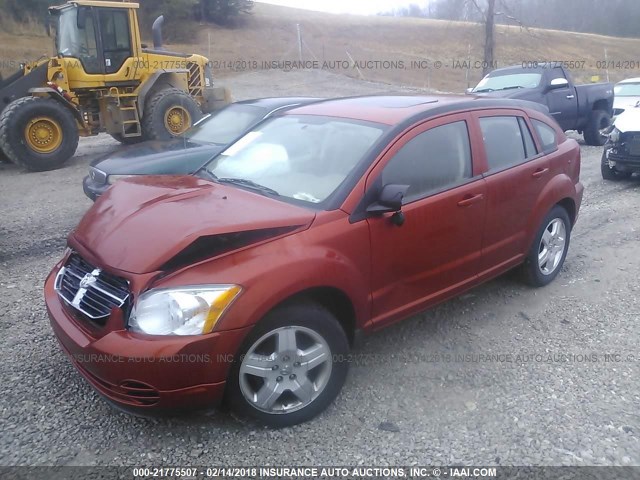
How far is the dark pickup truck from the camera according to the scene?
11227 millimetres

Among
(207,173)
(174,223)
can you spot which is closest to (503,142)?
(207,173)

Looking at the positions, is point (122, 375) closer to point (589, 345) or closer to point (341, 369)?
point (341, 369)

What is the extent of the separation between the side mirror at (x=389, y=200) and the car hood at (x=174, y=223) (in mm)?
389

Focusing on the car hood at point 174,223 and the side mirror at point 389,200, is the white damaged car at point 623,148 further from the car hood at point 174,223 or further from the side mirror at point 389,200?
the car hood at point 174,223

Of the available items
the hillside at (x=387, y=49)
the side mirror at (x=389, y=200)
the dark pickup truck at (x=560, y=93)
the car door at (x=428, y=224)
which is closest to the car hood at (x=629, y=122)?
the dark pickup truck at (x=560, y=93)

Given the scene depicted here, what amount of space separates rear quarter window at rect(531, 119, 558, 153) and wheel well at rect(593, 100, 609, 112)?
28.1 ft

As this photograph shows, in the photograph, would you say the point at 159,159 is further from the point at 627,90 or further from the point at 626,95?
the point at 627,90

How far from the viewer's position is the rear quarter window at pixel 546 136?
4.68 meters

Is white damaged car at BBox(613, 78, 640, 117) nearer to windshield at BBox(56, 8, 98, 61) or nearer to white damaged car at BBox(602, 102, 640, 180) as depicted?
white damaged car at BBox(602, 102, 640, 180)

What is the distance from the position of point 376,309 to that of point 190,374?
1210 mm

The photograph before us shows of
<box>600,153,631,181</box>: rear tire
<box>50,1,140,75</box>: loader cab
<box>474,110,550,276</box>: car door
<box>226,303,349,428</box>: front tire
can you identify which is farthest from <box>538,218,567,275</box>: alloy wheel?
<box>50,1,140,75</box>: loader cab

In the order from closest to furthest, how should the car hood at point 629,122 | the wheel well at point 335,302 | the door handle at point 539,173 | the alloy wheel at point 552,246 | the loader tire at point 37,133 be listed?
the wheel well at point 335,302 → the door handle at point 539,173 → the alloy wheel at point 552,246 → the car hood at point 629,122 → the loader tire at point 37,133

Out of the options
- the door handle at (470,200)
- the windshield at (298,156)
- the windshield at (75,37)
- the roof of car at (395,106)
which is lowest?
the door handle at (470,200)

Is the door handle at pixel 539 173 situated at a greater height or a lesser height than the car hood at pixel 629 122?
greater
